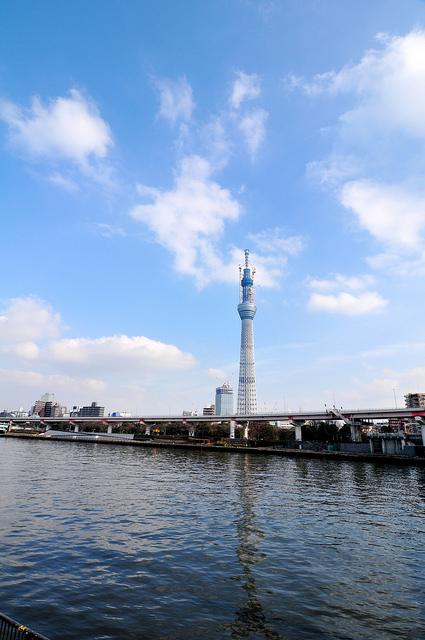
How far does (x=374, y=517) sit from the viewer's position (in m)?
24.4

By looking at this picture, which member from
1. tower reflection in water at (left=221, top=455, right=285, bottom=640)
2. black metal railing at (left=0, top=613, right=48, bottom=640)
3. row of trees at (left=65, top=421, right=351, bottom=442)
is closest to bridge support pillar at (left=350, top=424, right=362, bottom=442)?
row of trees at (left=65, top=421, right=351, bottom=442)

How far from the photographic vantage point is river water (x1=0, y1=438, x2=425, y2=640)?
34.3 ft

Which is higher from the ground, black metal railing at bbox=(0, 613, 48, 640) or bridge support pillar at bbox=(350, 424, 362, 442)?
bridge support pillar at bbox=(350, 424, 362, 442)

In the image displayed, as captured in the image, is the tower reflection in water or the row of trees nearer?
the tower reflection in water

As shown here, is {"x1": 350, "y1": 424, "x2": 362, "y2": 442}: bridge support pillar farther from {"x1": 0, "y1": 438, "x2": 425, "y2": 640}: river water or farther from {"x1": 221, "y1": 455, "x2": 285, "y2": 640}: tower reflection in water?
{"x1": 221, "y1": 455, "x2": 285, "y2": 640}: tower reflection in water

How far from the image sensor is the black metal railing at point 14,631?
6260 mm

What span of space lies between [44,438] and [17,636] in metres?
163

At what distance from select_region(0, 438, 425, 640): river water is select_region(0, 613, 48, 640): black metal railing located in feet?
11.8

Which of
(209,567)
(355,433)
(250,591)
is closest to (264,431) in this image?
(355,433)

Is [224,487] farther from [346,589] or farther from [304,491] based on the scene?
[346,589]

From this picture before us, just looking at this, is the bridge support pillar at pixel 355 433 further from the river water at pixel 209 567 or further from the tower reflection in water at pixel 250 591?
the tower reflection in water at pixel 250 591

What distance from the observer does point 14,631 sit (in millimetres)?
6582

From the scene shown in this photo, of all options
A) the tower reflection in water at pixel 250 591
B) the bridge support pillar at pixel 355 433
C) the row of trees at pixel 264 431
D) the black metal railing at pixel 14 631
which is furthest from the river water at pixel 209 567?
the row of trees at pixel 264 431

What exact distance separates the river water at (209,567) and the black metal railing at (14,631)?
11.8ft
